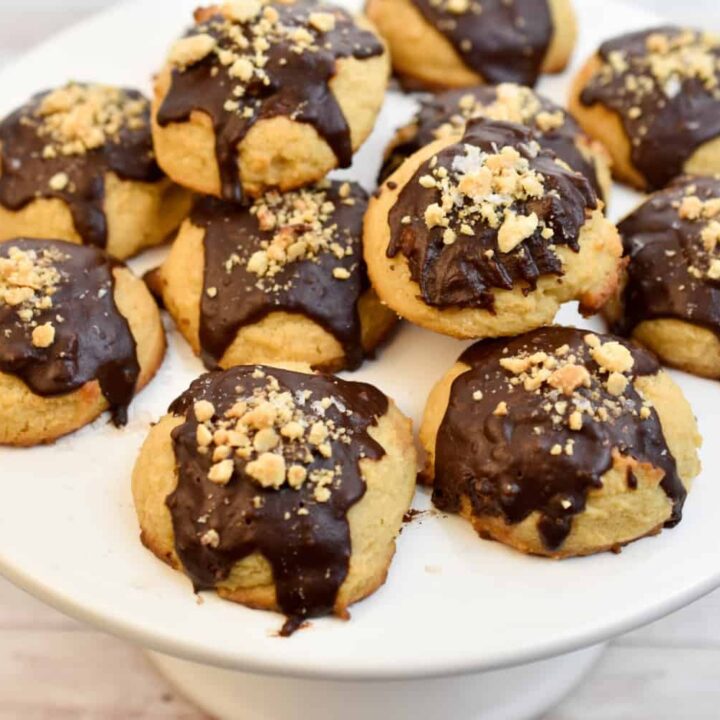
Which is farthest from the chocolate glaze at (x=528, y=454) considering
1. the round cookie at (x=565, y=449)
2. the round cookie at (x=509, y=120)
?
the round cookie at (x=509, y=120)

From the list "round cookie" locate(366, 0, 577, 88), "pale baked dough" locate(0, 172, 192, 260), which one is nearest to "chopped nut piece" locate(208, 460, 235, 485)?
"pale baked dough" locate(0, 172, 192, 260)

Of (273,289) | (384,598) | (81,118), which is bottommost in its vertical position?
(384,598)

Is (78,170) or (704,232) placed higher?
(78,170)

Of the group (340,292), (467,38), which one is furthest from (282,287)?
(467,38)

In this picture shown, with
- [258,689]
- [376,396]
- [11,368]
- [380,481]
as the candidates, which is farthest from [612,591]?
[11,368]

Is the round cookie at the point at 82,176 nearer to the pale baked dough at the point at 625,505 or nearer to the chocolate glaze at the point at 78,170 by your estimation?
the chocolate glaze at the point at 78,170

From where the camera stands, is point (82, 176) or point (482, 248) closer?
→ point (482, 248)

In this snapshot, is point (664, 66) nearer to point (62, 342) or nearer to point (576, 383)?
point (576, 383)
